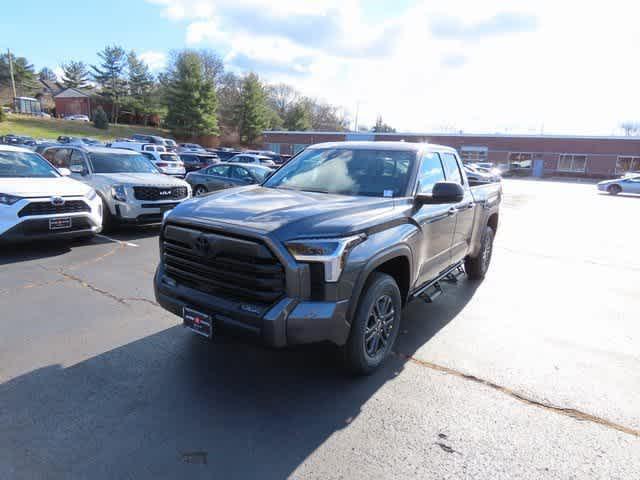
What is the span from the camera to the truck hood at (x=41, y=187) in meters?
6.13

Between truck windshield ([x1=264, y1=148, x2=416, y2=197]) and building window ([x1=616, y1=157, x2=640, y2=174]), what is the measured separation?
157 feet

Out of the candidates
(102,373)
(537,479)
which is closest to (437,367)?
(537,479)

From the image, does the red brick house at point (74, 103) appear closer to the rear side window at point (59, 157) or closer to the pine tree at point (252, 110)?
the pine tree at point (252, 110)

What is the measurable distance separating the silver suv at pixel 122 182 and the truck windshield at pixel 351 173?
483cm

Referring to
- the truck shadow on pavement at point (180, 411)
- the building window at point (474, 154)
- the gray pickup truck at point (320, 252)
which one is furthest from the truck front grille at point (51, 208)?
the building window at point (474, 154)

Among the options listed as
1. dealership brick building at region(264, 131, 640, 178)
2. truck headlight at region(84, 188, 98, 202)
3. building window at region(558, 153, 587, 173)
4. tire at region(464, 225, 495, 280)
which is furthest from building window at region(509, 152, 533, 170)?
truck headlight at region(84, 188, 98, 202)

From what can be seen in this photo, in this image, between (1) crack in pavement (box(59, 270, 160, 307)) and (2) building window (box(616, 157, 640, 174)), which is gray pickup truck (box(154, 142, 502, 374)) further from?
(2) building window (box(616, 157, 640, 174))

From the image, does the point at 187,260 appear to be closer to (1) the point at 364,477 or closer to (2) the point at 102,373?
(2) the point at 102,373

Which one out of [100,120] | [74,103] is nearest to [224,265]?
[100,120]

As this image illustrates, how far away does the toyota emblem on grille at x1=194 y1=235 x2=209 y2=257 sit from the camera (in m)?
2.92

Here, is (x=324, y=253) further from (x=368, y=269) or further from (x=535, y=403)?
(x=535, y=403)

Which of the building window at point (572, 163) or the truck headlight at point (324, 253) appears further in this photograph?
→ the building window at point (572, 163)

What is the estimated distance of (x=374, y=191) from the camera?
12.2ft

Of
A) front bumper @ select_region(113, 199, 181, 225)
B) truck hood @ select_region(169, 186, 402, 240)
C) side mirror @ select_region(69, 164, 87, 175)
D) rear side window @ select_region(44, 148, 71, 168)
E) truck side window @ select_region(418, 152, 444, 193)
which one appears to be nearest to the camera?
truck hood @ select_region(169, 186, 402, 240)
